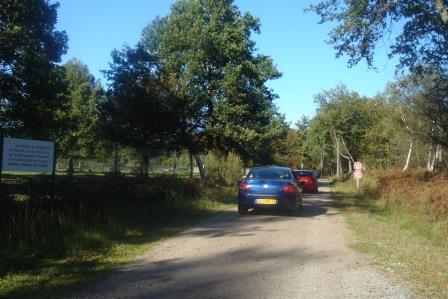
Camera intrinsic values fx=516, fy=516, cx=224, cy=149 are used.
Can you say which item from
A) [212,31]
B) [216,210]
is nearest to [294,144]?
[212,31]

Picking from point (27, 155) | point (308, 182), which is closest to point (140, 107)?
point (308, 182)

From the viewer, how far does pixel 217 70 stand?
29094 millimetres

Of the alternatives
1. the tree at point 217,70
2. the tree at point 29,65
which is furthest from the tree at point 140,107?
the tree at point 29,65

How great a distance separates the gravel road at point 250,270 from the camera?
21.9 feet

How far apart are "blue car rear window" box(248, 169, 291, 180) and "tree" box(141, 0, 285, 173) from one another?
10.3 m

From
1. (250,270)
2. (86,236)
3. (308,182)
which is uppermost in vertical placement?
(308,182)

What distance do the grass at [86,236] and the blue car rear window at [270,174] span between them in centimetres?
189

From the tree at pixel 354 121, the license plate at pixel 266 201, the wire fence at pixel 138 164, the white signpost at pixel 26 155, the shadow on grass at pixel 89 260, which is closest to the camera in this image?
the shadow on grass at pixel 89 260

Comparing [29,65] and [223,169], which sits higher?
[29,65]

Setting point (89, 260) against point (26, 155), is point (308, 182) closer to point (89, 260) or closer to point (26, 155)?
point (26, 155)

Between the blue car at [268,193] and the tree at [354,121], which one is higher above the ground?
the tree at [354,121]

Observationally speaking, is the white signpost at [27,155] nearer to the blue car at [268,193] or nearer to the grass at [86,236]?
the grass at [86,236]

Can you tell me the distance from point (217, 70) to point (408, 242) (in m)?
19.6

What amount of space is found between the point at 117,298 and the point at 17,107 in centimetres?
→ 2231
